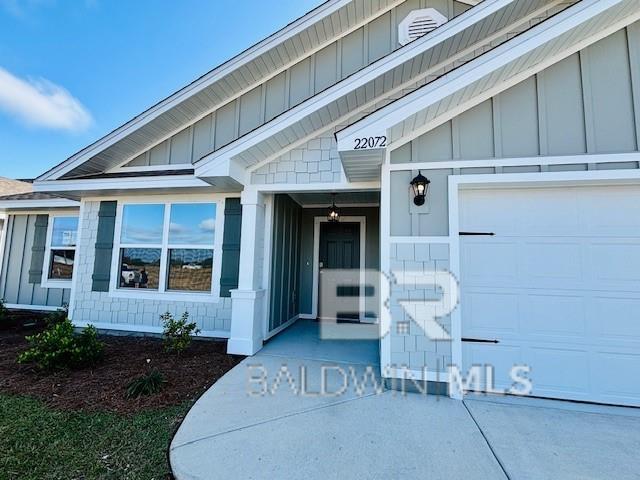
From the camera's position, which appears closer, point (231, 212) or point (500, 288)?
point (500, 288)

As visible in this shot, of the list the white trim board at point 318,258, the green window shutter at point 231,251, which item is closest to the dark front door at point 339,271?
the white trim board at point 318,258

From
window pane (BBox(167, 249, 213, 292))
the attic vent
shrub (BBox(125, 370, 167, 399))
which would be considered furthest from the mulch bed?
the attic vent

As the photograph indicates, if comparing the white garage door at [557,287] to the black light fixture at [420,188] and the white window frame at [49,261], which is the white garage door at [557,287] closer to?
the black light fixture at [420,188]

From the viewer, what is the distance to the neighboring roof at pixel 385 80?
377 centimetres

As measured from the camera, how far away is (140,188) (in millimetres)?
5148

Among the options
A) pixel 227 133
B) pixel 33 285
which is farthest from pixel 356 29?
pixel 33 285

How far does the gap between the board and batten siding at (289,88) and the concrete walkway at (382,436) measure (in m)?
4.11

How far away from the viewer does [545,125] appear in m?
3.29

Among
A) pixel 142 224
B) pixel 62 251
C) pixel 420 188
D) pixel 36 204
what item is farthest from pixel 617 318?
pixel 36 204

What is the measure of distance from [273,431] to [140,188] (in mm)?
4507

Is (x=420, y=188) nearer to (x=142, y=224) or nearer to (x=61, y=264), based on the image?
(x=142, y=224)

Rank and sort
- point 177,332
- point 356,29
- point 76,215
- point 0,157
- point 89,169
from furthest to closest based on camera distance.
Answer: point 0,157 < point 76,215 < point 89,169 < point 356,29 < point 177,332

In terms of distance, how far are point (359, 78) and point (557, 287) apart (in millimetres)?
3395

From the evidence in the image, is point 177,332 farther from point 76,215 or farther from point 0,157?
point 0,157
